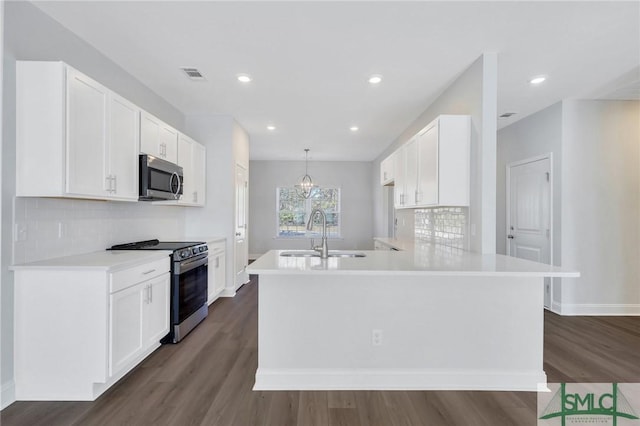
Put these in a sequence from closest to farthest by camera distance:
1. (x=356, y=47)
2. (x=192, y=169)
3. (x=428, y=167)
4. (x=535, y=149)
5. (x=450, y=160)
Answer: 1. (x=356, y=47)
2. (x=450, y=160)
3. (x=428, y=167)
4. (x=192, y=169)
5. (x=535, y=149)

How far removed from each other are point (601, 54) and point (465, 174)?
1528mm

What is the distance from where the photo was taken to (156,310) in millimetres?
2920

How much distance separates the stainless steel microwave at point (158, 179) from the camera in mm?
3152

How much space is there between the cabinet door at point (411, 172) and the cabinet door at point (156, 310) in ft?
8.71

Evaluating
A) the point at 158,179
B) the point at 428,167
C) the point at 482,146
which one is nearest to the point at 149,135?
the point at 158,179

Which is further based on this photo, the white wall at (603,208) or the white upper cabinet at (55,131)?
the white wall at (603,208)

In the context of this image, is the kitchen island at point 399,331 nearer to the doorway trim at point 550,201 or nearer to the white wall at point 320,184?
the doorway trim at point 550,201

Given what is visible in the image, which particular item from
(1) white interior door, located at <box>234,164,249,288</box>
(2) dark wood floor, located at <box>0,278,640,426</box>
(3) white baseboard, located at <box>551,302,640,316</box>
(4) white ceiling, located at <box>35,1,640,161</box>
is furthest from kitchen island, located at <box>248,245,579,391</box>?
(1) white interior door, located at <box>234,164,249,288</box>

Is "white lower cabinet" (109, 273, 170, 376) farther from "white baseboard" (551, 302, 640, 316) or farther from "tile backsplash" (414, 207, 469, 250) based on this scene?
"white baseboard" (551, 302, 640, 316)

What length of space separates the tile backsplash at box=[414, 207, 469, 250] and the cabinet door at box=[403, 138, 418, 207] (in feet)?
1.37

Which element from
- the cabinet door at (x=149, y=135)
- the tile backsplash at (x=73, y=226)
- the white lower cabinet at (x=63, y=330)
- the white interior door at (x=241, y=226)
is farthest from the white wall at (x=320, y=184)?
the white lower cabinet at (x=63, y=330)

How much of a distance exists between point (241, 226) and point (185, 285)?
7.54 feet

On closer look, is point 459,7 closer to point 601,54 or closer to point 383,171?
point 601,54

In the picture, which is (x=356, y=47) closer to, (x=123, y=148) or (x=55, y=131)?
(x=123, y=148)
